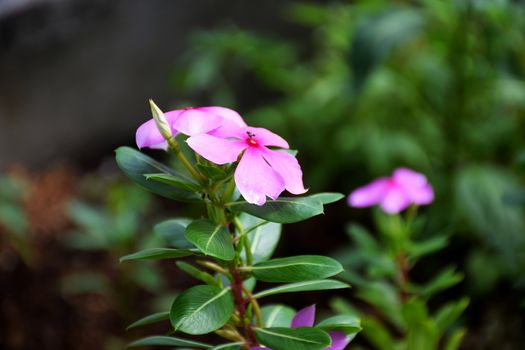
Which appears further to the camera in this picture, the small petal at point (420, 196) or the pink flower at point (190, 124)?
the small petal at point (420, 196)

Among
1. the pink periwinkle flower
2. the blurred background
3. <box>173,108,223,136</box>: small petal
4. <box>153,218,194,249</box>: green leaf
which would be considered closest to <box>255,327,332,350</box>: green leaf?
the pink periwinkle flower

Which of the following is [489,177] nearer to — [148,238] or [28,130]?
[148,238]

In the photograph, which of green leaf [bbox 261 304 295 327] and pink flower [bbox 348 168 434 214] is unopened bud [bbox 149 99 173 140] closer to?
green leaf [bbox 261 304 295 327]

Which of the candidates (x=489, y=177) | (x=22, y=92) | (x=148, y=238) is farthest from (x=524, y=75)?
(x=22, y=92)

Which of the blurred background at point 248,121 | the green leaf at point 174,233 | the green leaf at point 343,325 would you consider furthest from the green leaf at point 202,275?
the blurred background at point 248,121

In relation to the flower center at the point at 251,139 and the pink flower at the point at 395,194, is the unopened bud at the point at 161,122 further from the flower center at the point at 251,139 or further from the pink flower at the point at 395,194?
the pink flower at the point at 395,194

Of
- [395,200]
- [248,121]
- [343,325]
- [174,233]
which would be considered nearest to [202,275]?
[174,233]

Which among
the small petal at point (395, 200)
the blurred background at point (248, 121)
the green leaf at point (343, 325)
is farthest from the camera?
the blurred background at point (248, 121)
